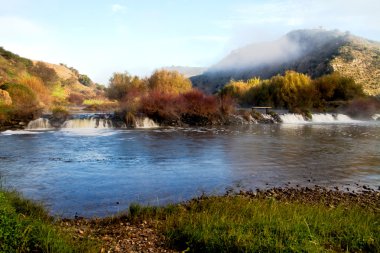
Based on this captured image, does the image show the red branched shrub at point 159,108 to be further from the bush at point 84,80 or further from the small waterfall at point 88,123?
the bush at point 84,80

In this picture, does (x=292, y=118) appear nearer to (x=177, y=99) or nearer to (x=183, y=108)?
(x=183, y=108)

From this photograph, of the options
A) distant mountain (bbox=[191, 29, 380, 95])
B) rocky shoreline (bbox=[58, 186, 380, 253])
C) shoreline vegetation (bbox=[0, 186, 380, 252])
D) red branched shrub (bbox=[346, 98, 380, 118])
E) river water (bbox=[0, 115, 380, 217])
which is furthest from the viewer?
distant mountain (bbox=[191, 29, 380, 95])

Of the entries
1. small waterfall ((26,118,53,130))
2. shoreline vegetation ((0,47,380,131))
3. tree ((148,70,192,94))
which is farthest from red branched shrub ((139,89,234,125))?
tree ((148,70,192,94))

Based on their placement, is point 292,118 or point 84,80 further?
point 84,80

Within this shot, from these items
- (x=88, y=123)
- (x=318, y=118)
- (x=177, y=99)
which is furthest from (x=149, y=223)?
(x=318, y=118)

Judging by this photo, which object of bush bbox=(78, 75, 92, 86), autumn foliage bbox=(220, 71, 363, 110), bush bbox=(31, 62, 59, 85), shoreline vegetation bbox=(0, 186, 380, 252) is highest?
bush bbox=(78, 75, 92, 86)

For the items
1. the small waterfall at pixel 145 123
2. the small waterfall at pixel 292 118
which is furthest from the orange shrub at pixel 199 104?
the small waterfall at pixel 292 118

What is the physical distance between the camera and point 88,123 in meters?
40.6

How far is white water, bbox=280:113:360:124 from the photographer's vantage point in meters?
54.8

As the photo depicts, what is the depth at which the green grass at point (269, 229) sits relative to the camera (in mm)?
7234

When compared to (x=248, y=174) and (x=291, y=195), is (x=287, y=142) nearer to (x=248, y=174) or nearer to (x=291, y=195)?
(x=248, y=174)

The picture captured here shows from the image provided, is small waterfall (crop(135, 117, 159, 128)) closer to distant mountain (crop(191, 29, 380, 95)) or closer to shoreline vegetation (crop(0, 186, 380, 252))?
shoreline vegetation (crop(0, 186, 380, 252))

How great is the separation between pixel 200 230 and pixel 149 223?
5.79ft

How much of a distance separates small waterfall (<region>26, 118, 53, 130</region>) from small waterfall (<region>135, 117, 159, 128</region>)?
28.6 ft
